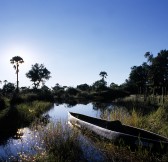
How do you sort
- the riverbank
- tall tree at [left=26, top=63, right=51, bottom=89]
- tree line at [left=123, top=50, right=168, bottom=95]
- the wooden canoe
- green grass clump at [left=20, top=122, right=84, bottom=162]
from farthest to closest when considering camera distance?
tall tree at [left=26, top=63, right=51, bottom=89] < tree line at [left=123, top=50, right=168, bottom=95] < the wooden canoe < green grass clump at [left=20, top=122, right=84, bottom=162] < the riverbank

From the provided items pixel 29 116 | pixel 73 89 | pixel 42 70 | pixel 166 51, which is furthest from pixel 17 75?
pixel 29 116

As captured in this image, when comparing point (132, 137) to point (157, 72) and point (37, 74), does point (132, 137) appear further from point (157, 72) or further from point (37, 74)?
point (37, 74)

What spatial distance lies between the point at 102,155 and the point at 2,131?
10517mm

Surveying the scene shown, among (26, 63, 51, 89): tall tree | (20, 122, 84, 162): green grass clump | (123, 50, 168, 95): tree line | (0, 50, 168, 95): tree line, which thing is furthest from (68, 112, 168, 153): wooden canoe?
(26, 63, 51, 89): tall tree

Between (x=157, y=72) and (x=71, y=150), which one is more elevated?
(x=157, y=72)

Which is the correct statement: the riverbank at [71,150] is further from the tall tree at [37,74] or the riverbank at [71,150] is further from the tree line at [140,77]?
the tall tree at [37,74]

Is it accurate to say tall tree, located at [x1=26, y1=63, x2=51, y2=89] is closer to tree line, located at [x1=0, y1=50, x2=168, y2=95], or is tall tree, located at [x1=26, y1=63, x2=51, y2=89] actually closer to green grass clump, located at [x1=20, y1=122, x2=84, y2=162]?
tree line, located at [x1=0, y1=50, x2=168, y2=95]

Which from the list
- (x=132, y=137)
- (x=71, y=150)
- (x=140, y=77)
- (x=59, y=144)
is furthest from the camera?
(x=140, y=77)

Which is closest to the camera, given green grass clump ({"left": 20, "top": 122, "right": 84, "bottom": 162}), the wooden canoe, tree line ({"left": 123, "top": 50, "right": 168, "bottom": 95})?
green grass clump ({"left": 20, "top": 122, "right": 84, "bottom": 162})

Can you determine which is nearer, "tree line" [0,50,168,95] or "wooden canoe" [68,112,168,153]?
"wooden canoe" [68,112,168,153]

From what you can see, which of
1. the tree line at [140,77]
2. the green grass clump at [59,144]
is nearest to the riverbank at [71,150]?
the green grass clump at [59,144]

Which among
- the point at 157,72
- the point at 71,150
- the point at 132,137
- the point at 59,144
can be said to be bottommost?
the point at 71,150

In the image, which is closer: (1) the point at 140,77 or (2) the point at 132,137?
(2) the point at 132,137

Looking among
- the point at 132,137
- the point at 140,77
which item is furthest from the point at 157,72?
the point at 132,137
